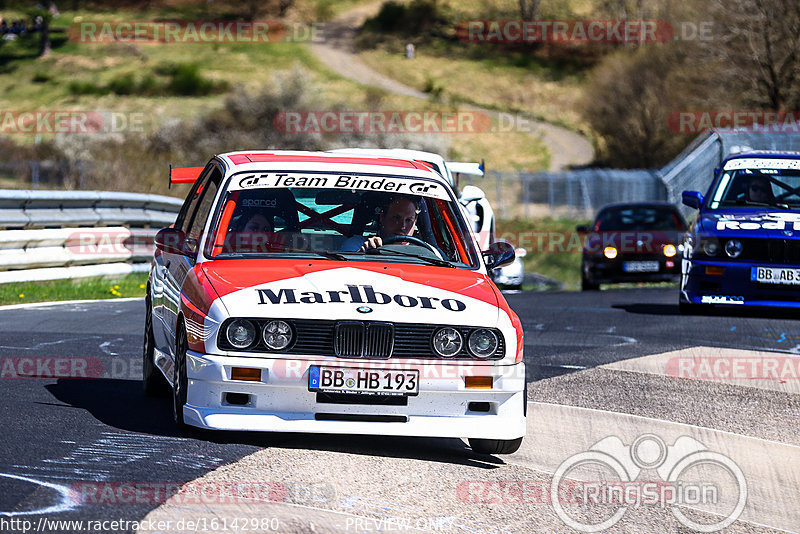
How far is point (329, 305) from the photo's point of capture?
6711 mm

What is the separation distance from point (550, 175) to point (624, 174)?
4051 millimetres

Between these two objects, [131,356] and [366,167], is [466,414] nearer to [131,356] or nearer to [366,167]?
[366,167]

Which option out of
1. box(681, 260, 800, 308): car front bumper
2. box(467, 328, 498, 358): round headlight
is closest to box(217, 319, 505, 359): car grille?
box(467, 328, 498, 358): round headlight

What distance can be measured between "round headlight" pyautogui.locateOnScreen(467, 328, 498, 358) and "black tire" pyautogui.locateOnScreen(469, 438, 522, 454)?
19.3 inches

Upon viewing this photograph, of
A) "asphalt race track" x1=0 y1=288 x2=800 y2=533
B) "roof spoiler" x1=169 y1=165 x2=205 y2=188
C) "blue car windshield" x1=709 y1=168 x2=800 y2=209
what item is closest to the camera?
"asphalt race track" x1=0 y1=288 x2=800 y2=533

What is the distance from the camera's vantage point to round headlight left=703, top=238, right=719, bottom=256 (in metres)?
14.4

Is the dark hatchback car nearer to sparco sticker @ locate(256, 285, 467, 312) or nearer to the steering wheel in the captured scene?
the steering wheel

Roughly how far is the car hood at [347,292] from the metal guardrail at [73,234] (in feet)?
28.5

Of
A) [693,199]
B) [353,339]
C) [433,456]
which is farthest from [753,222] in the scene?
[353,339]

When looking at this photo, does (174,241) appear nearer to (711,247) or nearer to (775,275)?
(711,247)

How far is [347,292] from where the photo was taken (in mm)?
6848

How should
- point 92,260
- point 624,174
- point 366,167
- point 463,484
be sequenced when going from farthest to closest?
point 624,174 → point 92,260 → point 366,167 → point 463,484

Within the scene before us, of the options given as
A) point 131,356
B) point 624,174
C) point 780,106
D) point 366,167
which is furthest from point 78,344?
point 780,106

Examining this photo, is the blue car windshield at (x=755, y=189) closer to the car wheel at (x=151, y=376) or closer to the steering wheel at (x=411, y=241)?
the steering wheel at (x=411, y=241)
